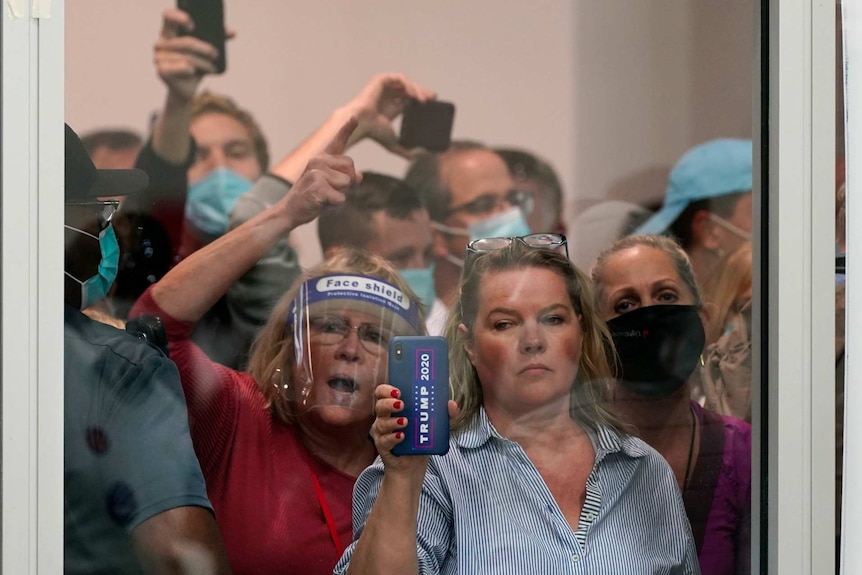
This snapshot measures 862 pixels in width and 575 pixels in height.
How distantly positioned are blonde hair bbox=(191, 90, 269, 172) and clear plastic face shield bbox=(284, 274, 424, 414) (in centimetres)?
24

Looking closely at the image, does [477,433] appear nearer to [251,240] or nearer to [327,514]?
[327,514]

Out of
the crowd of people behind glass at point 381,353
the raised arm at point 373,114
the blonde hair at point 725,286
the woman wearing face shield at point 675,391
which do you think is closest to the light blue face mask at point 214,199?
the crowd of people behind glass at point 381,353

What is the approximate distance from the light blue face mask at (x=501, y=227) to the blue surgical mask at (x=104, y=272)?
0.59 m

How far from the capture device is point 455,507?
1.93m

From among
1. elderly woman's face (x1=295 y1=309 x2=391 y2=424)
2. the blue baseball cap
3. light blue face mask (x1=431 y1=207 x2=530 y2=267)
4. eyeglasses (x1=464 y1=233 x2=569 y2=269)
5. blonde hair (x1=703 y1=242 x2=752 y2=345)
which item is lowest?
elderly woman's face (x1=295 y1=309 x2=391 y2=424)

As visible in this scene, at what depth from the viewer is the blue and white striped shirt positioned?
1912 mm

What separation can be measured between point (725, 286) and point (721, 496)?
0.38m

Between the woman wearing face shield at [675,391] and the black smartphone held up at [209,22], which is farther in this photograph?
the woman wearing face shield at [675,391]

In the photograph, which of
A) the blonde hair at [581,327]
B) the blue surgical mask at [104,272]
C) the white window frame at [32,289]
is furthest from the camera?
the blonde hair at [581,327]

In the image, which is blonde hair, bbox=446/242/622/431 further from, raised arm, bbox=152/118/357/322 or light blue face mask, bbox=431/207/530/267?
raised arm, bbox=152/118/357/322

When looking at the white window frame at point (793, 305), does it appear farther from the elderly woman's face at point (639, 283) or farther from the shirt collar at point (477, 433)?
the shirt collar at point (477, 433)

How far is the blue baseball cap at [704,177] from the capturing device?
1.99 metres

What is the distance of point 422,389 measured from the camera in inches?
75.2

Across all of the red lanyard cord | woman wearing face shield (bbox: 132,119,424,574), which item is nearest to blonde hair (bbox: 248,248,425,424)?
woman wearing face shield (bbox: 132,119,424,574)
